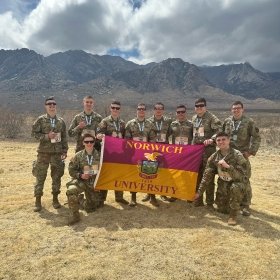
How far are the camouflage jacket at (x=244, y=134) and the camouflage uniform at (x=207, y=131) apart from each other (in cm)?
35

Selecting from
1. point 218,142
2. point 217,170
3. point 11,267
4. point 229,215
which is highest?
point 218,142

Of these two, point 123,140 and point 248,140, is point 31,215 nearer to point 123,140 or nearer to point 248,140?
point 123,140

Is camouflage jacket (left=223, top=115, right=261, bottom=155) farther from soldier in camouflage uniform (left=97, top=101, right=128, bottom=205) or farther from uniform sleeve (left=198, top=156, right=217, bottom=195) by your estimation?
soldier in camouflage uniform (left=97, top=101, right=128, bottom=205)

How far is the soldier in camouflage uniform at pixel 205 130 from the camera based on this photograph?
410 inches

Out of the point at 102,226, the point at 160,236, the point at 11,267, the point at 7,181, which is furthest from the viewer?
the point at 7,181

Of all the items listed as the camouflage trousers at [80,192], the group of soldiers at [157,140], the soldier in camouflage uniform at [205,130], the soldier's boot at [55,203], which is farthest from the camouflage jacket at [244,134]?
the soldier's boot at [55,203]

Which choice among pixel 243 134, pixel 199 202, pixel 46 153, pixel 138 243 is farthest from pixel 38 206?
pixel 243 134

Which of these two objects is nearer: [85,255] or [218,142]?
[85,255]

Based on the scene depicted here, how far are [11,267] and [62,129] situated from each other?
4.43 meters

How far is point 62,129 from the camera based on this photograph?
35.8 ft

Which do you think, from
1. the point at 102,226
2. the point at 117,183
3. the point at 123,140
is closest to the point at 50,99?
the point at 123,140

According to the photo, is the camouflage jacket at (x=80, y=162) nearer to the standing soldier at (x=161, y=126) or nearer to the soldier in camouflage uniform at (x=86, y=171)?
the soldier in camouflage uniform at (x=86, y=171)

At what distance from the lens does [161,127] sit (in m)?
11.1

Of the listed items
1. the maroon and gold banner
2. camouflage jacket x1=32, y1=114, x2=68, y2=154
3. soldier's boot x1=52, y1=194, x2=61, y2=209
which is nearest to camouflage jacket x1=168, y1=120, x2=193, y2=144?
the maroon and gold banner
